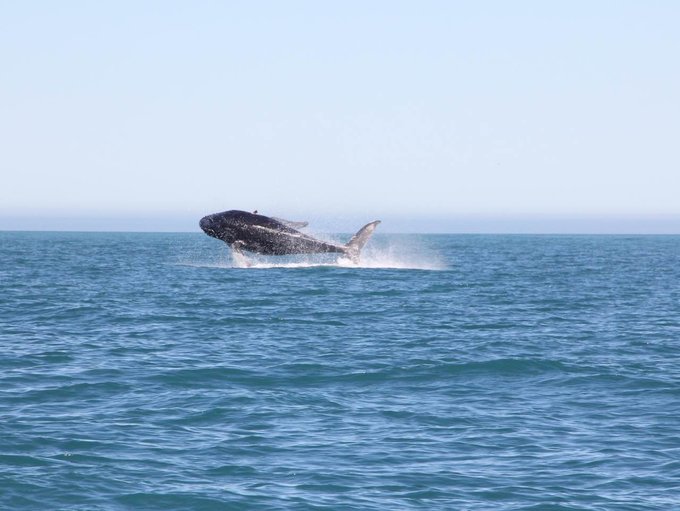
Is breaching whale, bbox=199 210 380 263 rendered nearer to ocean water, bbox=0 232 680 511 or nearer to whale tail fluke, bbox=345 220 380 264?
whale tail fluke, bbox=345 220 380 264

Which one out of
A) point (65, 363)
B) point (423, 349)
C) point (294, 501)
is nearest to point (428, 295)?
point (423, 349)

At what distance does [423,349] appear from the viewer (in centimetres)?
2659

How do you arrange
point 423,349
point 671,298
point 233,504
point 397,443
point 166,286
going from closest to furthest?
point 233,504 < point 397,443 < point 423,349 < point 671,298 < point 166,286

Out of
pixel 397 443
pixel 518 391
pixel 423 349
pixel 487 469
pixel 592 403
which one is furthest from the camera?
pixel 423 349

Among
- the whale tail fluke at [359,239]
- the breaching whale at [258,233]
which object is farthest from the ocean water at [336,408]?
the whale tail fluke at [359,239]

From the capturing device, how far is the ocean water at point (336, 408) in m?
13.9

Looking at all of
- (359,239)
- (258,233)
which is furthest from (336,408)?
(359,239)

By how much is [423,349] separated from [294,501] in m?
13.4

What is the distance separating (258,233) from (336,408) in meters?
29.2

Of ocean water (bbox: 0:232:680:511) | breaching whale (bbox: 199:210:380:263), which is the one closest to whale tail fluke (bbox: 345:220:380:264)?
breaching whale (bbox: 199:210:380:263)

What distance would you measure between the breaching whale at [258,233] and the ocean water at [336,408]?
902 centimetres

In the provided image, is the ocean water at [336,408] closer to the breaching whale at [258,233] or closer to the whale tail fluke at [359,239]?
the breaching whale at [258,233]

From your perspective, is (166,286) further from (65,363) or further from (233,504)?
(233,504)

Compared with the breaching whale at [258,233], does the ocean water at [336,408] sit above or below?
below
